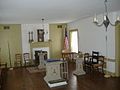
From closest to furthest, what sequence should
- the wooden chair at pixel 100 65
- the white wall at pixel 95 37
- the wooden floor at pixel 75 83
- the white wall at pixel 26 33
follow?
1. the wooden floor at pixel 75 83
2. the white wall at pixel 95 37
3. the wooden chair at pixel 100 65
4. the white wall at pixel 26 33

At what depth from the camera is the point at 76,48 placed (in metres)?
10.7

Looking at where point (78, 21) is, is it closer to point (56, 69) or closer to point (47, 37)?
point (47, 37)

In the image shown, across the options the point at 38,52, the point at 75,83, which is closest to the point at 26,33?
the point at 38,52

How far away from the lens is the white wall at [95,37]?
7117 millimetres

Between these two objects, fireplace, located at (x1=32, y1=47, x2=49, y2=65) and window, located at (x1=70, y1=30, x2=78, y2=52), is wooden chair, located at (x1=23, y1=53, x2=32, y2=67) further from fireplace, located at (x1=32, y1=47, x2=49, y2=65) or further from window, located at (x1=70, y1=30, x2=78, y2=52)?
window, located at (x1=70, y1=30, x2=78, y2=52)

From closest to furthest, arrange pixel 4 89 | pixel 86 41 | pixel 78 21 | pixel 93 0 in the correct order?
1. pixel 93 0
2. pixel 4 89
3. pixel 86 41
4. pixel 78 21

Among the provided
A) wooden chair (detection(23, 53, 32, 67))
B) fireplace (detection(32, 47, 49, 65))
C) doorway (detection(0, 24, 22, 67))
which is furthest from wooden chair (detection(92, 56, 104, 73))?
doorway (detection(0, 24, 22, 67))

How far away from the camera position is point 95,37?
832 cm

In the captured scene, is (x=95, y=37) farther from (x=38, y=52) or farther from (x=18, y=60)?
(x=18, y=60)

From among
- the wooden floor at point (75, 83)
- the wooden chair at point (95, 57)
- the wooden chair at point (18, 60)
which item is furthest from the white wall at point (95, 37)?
the wooden chair at point (18, 60)

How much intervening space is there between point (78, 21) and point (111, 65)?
3800mm

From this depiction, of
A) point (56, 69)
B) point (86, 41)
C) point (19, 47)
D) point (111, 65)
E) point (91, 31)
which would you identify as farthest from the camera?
point (19, 47)

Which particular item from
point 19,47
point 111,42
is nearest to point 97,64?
point 111,42

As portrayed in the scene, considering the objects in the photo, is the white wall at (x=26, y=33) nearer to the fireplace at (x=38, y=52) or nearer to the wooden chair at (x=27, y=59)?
the wooden chair at (x=27, y=59)
